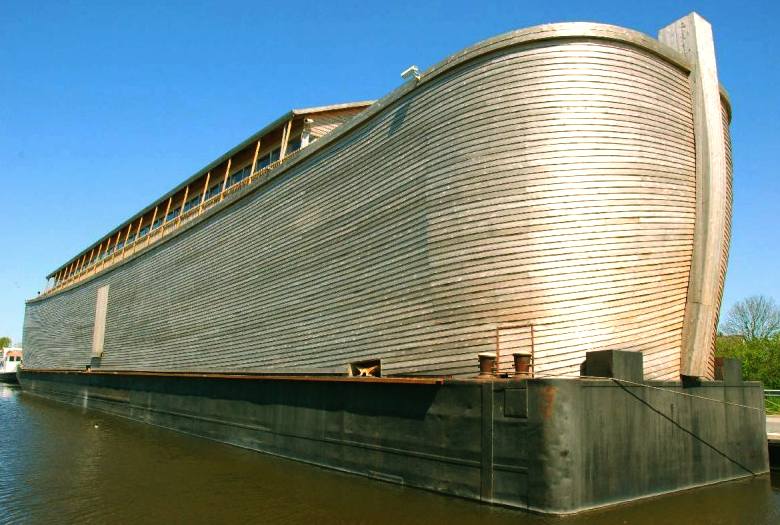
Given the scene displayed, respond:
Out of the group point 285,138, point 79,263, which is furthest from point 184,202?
point 79,263

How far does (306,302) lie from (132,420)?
1503cm

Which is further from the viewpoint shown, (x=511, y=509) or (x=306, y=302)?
(x=306, y=302)

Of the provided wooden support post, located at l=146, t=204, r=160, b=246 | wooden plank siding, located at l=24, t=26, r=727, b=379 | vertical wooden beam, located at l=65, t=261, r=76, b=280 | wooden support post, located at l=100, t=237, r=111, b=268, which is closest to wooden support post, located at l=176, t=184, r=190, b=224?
wooden support post, located at l=146, t=204, r=160, b=246

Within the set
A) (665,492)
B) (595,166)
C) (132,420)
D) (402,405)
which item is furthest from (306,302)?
(132,420)

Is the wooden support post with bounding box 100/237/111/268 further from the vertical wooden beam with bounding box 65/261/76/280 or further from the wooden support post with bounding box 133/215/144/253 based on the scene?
the vertical wooden beam with bounding box 65/261/76/280

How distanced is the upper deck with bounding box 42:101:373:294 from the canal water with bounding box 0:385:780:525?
29.6 feet

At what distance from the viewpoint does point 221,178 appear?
25297 millimetres

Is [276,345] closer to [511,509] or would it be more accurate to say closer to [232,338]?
[232,338]

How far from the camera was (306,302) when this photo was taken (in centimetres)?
1599

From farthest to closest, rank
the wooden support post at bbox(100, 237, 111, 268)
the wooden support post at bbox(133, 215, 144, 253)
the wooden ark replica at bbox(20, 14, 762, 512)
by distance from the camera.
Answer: the wooden support post at bbox(100, 237, 111, 268) → the wooden support post at bbox(133, 215, 144, 253) → the wooden ark replica at bbox(20, 14, 762, 512)

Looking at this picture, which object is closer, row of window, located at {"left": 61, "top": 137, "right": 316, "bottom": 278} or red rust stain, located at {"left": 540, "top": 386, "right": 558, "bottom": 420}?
red rust stain, located at {"left": 540, "top": 386, "right": 558, "bottom": 420}

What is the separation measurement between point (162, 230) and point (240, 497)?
19637mm

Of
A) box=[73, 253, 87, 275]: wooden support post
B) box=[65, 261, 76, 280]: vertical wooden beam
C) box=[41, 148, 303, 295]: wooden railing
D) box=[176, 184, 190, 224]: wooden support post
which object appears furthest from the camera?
box=[65, 261, 76, 280]: vertical wooden beam

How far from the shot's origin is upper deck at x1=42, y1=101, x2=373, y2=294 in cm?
1997
